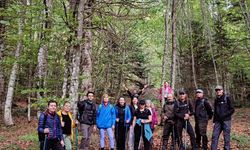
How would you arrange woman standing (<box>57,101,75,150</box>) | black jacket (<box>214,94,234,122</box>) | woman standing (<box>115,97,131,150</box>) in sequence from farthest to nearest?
woman standing (<box>115,97,131,150</box>) < black jacket (<box>214,94,234,122</box>) < woman standing (<box>57,101,75,150</box>)

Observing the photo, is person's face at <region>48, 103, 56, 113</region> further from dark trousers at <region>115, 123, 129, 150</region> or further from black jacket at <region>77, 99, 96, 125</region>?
dark trousers at <region>115, 123, 129, 150</region>

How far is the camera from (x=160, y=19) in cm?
2416

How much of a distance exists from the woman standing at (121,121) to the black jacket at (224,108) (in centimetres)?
263

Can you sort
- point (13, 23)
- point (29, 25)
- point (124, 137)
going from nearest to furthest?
point (124, 137) < point (29, 25) < point (13, 23)

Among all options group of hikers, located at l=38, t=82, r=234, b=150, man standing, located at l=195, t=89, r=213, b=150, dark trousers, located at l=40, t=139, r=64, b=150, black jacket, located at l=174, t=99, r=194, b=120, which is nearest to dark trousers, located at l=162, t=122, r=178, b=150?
group of hikers, located at l=38, t=82, r=234, b=150

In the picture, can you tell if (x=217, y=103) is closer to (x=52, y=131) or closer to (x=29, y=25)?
(x=52, y=131)

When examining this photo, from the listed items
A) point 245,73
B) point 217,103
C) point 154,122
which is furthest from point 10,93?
point 245,73

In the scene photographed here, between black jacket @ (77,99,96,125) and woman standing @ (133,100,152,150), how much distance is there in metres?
1.28

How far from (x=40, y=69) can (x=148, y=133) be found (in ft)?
21.2

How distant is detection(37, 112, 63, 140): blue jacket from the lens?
796 cm

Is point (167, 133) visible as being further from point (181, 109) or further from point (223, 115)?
point (223, 115)

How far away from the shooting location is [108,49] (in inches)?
781

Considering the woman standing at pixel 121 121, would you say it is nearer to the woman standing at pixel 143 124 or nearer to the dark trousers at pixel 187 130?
the woman standing at pixel 143 124

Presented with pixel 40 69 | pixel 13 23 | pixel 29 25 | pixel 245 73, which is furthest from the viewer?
pixel 245 73
